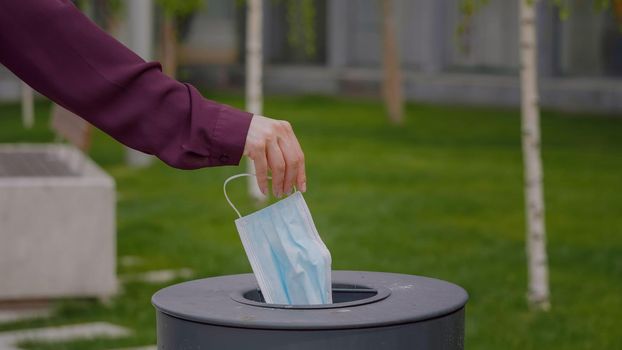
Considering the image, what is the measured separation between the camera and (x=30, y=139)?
17.2 m

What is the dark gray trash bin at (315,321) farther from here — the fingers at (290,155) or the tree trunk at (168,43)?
the tree trunk at (168,43)


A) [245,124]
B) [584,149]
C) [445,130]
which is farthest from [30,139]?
[245,124]

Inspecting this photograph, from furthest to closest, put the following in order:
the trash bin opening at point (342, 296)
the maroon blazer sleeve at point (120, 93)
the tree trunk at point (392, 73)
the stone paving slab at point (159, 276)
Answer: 1. the tree trunk at point (392, 73)
2. the stone paving slab at point (159, 276)
3. the trash bin opening at point (342, 296)
4. the maroon blazer sleeve at point (120, 93)

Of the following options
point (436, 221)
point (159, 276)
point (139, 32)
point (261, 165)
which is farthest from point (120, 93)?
point (139, 32)

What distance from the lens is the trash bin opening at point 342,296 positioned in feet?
8.74

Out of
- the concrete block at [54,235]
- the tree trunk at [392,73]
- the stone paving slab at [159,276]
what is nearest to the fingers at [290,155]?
the concrete block at [54,235]

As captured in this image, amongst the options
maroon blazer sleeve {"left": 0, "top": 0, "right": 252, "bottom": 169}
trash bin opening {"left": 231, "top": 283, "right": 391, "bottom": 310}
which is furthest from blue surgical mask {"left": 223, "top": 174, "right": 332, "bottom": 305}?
maroon blazer sleeve {"left": 0, "top": 0, "right": 252, "bottom": 169}

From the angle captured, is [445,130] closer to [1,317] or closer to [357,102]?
[357,102]

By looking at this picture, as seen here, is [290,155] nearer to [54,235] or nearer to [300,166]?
[300,166]

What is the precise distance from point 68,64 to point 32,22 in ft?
0.31

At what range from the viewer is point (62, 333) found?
22.1 feet

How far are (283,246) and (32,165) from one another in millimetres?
5765

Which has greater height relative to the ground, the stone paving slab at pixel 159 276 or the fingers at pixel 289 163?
the fingers at pixel 289 163

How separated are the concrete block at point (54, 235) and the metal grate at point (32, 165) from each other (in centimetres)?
63
